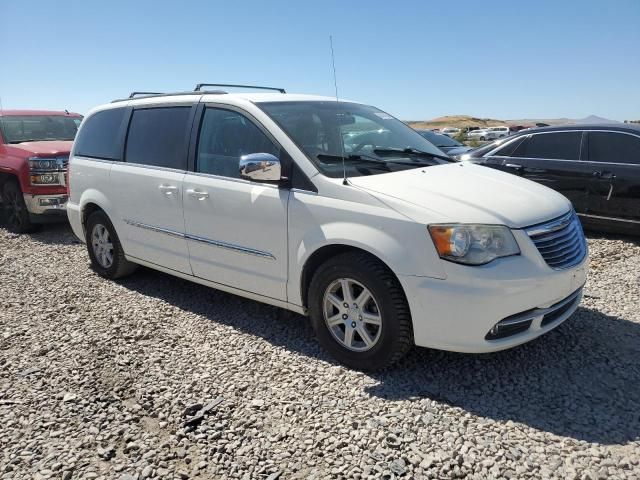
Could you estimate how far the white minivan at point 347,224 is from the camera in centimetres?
307

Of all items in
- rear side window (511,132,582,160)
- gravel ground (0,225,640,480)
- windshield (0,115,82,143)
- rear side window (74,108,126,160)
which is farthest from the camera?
windshield (0,115,82,143)

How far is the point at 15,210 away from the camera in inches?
331

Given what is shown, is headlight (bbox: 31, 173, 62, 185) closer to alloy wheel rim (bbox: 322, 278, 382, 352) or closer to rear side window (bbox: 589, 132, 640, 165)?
alloy wheel rim (bbox: 322, 278, 382, 352)

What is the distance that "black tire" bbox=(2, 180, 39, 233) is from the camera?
8.21m

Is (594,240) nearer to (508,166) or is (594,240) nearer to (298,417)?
(508,166)

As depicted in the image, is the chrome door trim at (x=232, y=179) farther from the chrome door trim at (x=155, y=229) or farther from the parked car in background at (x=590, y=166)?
the parked car in background at (x=590, y=166)

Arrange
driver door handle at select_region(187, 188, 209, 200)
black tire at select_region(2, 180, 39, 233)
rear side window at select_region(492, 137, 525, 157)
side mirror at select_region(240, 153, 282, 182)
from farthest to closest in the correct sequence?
1. black tire at select_region(2, 180, 39, 233)
2. rear side window at select_region(492, 137, 525, 157)
3. driver door handle at select_region(187, 188, 209, 200)
4. side mirror at select_region(240, 153, 282, 182)

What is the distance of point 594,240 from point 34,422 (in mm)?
6399

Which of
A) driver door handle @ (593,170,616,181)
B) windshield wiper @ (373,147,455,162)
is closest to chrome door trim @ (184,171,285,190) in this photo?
windshield wiper @ (373,147,455,162)

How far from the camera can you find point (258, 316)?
14.8ft

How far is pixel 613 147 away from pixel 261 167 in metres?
5.19

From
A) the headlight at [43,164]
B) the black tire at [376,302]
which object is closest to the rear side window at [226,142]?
the black tire at [376,302]

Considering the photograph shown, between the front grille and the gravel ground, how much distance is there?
2.34 ft

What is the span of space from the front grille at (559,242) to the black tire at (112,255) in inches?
155
